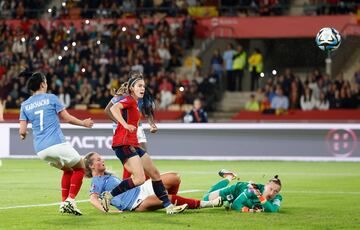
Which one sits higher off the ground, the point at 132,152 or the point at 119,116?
the point at 119,116

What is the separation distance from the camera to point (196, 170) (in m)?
25.1

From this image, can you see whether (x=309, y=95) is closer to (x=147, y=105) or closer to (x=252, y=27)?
(x=252, y=27)

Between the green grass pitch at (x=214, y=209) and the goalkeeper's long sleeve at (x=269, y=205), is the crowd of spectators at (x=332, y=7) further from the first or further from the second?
the goalkeeper's long sleeve at (x=269, y=205)

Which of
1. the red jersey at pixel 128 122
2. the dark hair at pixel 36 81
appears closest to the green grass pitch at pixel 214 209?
the red jersey at pixel 128 122

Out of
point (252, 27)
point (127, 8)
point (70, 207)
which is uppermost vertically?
point (127, 8)

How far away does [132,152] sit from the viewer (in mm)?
14156

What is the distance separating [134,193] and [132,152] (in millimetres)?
915

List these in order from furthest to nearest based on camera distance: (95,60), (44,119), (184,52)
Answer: (184,52) → (95,60) → (44,119)

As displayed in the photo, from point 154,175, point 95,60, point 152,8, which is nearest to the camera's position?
point 154,175

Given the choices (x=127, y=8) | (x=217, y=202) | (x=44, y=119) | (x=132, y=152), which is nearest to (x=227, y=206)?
(x=217, y=202)

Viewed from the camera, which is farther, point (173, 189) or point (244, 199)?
point (173, 189)

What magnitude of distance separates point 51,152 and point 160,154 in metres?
16.5

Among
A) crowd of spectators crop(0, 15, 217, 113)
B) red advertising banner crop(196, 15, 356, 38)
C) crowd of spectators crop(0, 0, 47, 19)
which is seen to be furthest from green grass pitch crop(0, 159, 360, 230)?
crowd of spectators crop(0, 0, 47, 19)

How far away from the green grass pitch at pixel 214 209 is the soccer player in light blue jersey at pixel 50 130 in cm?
59
